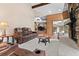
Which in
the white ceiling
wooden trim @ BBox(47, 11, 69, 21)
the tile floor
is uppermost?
the white ceiling

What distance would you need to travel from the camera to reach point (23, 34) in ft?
6.80

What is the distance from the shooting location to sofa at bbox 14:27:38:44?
79.4 inches

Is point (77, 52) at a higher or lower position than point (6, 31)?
lower

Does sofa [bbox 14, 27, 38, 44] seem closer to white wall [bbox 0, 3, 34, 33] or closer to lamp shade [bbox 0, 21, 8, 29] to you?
white wall [bbox 0, 3, 34, 33]

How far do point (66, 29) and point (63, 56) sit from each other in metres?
0.47

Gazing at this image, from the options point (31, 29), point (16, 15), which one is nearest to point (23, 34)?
point (31, 29)

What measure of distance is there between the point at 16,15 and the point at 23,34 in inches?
14.0

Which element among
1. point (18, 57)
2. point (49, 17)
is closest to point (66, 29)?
point (49, 17)

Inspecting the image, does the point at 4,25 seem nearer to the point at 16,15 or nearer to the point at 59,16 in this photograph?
the point at 16,15

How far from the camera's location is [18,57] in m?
2.04

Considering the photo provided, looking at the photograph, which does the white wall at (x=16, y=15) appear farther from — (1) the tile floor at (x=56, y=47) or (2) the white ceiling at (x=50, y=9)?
(1) the tile floor at (x=56, y=47)

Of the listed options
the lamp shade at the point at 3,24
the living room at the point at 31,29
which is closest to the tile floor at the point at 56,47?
the living room at the point at 31,29

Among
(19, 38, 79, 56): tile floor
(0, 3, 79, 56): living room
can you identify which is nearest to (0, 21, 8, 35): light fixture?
(0, 3, 79, 56): living room

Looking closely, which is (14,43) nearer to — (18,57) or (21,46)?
(21,46)
